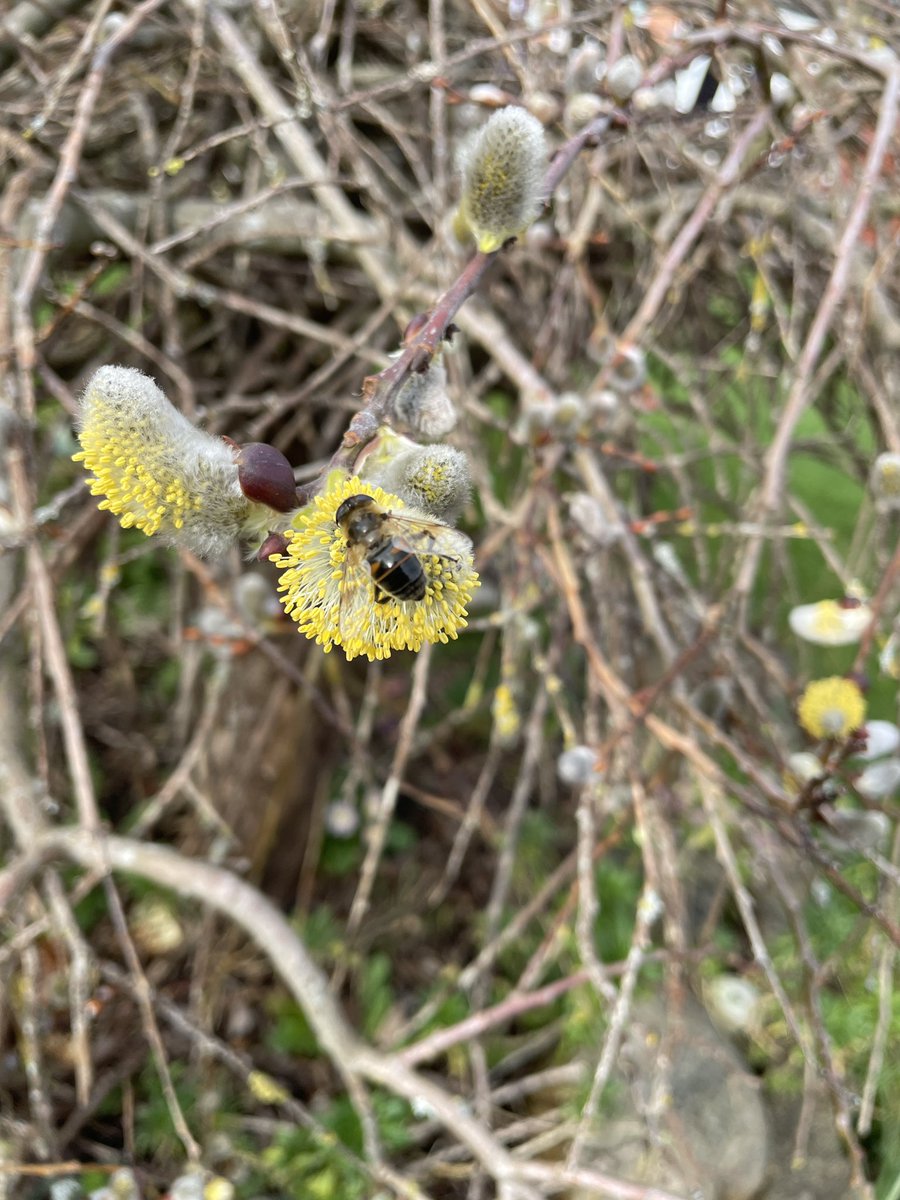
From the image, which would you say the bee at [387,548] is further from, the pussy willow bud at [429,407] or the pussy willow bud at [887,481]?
the pussy willow bud at [887,481]

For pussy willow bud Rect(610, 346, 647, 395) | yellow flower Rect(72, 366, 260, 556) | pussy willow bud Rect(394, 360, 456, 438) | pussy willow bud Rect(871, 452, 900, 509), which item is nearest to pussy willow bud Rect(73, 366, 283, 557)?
yellow flower Rect(72, 366, 260, 556)

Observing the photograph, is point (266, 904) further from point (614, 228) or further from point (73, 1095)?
point (614, 228)

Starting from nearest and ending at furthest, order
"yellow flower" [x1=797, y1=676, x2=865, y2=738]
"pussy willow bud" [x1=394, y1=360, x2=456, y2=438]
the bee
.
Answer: the bee < "pussy willow bud" [x1=394, y1=360, x2=456, y2=438] < "yellow flower" [x1=797, y1=676, x2=865, y2=738]

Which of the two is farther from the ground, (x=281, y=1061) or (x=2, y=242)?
(x=2, y=242)

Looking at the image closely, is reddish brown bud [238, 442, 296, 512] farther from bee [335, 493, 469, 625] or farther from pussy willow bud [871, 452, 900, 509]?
pussy willow bud [871, 452, 900, 509]

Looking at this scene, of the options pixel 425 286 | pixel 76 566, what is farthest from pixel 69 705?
pixel 425 286

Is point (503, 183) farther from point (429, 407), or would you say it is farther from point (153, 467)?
point (153, 467)

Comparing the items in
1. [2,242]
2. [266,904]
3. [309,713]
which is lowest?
[309,713]
